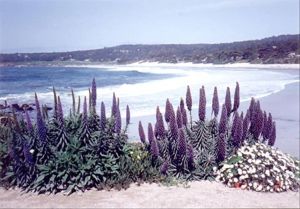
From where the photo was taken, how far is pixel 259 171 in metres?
7.55

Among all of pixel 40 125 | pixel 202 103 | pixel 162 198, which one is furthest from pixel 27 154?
pixel 202 103

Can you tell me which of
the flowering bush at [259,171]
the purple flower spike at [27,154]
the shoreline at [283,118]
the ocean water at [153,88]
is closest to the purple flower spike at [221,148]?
the flowering bush at [259,171]

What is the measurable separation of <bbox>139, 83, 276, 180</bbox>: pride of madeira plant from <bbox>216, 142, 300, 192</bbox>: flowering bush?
0.25m

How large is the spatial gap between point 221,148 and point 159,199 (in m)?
1.75

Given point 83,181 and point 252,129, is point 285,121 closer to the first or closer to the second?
point 252,129

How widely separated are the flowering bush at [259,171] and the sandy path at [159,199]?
7.7 inches

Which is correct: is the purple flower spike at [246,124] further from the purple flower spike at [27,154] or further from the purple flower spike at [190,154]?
the purple flower spike at [27,154]

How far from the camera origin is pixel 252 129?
8547 millimetres

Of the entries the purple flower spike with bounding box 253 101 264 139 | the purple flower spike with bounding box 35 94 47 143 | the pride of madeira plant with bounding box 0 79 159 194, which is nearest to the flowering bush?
the purple flower spike with bounding box 253 101 264 139

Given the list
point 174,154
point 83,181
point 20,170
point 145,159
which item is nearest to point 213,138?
point 174,154

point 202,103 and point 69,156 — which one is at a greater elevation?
point 202,103

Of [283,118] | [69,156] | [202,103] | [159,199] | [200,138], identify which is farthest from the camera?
[283,118]

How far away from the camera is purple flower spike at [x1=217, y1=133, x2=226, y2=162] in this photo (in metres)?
7.73

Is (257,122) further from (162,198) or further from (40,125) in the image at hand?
(40,125)
